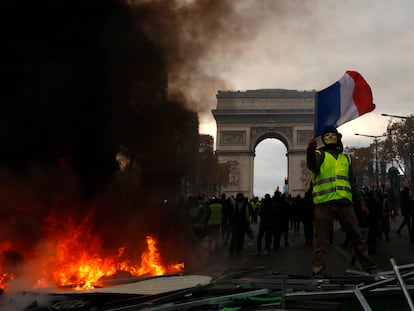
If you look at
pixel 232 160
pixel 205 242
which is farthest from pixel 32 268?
pixel 232 160

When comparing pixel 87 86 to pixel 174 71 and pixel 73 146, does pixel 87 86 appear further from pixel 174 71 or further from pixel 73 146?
pixel 174 71

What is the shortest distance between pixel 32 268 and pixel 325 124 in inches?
158

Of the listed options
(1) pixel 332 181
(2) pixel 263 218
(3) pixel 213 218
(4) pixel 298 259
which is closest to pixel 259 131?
(3) pixel 213 218

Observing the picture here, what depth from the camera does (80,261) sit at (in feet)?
20.5

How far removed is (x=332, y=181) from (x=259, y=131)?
52869mm

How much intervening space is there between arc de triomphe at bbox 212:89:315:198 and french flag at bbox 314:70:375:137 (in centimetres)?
4715

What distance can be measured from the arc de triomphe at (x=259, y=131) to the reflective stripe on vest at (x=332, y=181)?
1909 inches

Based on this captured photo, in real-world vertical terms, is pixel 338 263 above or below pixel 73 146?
below

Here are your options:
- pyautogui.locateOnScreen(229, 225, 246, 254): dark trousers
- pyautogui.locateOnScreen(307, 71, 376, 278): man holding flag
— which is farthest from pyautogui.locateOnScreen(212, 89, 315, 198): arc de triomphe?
pyautogui.locateOnScreen(307, 71, 376, 278): man holding flag

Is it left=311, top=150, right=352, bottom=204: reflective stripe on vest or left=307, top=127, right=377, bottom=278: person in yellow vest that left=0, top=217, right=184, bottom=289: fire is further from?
left=311, top=150, right=352, bottom=204: reflective stripe on vest

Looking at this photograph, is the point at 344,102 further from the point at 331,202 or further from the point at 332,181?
the point at 331,202

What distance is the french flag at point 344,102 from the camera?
580 cm

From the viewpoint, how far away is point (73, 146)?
22.1ft

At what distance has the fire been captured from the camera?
226 inches
